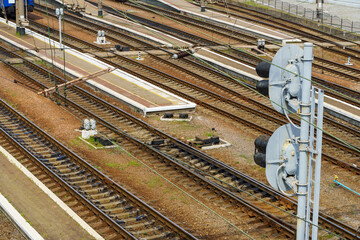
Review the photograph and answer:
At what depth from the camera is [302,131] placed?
9031 mm

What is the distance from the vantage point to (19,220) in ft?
46.9

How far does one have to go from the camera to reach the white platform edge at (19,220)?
535 inches

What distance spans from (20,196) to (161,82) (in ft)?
46.0

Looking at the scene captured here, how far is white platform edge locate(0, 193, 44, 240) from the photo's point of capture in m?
13.6

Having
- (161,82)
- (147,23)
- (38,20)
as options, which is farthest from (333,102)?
(38,20)

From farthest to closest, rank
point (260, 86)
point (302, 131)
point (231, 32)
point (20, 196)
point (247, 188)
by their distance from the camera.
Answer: point (231, 32) → point (247, 188) → point (20, 196) → point (260, 86) → point (302, 131)

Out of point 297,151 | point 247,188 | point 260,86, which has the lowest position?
point 247,188

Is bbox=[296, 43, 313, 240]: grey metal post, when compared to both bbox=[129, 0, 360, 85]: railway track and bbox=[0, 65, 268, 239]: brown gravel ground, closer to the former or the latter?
bbox=[0, 65, 268, 239]: brown gravel ground

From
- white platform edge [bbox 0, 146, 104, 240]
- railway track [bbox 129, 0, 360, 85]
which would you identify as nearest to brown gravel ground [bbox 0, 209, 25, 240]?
white platform edge [bbox 0, 146, 104, 240]

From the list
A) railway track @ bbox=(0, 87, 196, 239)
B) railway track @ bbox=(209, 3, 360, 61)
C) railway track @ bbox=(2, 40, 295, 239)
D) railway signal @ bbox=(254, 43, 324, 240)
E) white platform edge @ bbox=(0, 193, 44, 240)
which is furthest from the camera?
railway track @ bbox=(209, 3, 360, 61)

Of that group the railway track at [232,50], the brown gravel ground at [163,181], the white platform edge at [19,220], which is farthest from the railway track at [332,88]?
the white platform edge at [19,220]

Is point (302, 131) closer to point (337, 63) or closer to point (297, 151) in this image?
point (297, 151)

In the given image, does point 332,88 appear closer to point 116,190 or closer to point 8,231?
point 116,190

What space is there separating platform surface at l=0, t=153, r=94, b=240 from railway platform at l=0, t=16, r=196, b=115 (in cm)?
781
